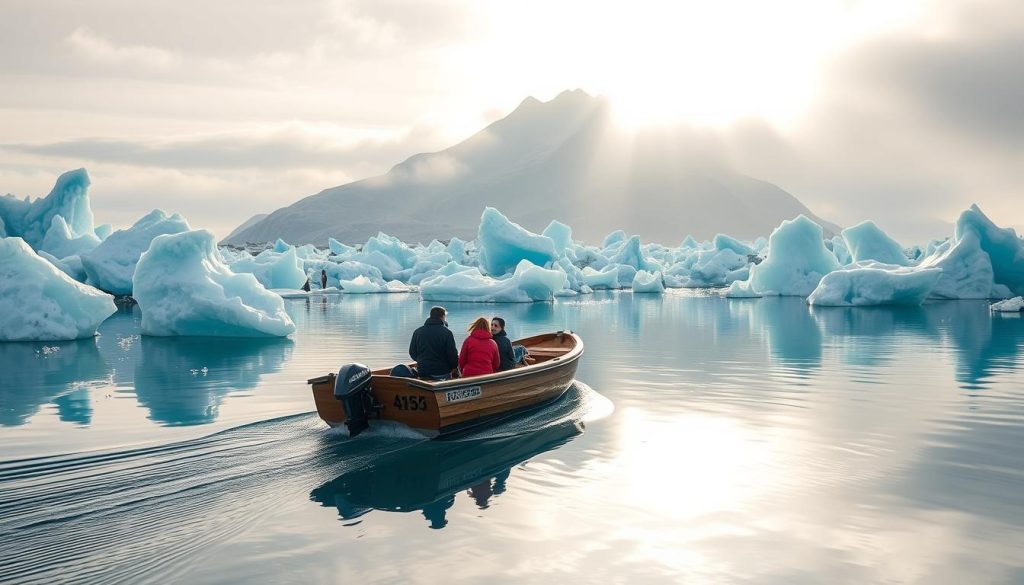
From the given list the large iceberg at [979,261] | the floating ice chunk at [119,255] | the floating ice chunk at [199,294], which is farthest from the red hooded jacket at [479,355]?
the large iceberg at [979,261]

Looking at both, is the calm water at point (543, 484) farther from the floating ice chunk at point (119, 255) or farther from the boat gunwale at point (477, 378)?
the floating ice chunk at point (119, 255)

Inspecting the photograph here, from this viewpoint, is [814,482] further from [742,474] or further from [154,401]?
[154,401]

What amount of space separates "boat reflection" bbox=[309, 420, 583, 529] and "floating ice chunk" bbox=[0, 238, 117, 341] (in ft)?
49.5

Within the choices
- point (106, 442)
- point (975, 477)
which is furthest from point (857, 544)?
point (106, 442)

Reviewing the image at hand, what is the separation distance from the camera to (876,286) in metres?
36.0

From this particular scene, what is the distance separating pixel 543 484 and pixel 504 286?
111ft

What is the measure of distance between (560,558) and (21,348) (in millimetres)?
18506

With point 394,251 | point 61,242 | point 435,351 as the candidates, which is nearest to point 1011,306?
point 435,351

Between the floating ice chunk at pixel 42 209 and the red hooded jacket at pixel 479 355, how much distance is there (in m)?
37.8

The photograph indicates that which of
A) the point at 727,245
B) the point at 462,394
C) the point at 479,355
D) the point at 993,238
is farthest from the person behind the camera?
the point at 727,245

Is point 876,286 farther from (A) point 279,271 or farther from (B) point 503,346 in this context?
(A) point 279,271

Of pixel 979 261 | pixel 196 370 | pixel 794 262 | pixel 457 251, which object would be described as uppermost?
pixel 457 251

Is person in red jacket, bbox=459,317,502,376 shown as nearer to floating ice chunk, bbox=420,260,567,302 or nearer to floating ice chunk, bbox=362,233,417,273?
floating ice chunk, bbox=420,260,567,302

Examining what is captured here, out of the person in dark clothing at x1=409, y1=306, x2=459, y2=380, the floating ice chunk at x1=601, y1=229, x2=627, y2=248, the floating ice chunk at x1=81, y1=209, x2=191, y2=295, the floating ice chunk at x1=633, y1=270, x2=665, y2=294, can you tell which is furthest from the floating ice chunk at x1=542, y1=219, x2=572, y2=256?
the person in dark clothing at x1=409, y1=306, x2=459, y2=380
